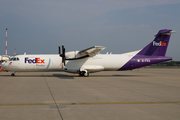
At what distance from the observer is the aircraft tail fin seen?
26219 millimetres

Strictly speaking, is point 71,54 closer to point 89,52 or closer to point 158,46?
point 89,52

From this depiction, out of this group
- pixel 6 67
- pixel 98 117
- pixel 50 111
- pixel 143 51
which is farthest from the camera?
pixel 143 51

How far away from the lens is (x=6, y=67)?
2430cm

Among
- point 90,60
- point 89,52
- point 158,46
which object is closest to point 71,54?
point 89,52

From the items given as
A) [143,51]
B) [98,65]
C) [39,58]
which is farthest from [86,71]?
[143,51]

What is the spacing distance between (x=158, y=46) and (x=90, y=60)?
1030 cm

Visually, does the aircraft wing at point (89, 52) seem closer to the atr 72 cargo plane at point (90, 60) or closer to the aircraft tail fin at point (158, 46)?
the atr 72 cargo plane at point (90, 60)

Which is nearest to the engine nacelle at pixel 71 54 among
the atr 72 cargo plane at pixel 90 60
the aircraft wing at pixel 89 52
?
the atr 72 cargo plane at pixel 90 60

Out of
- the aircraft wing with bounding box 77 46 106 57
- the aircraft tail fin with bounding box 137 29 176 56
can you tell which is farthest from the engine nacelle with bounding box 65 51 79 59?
the aircraft tail fin with bounding box 137 29 176 56

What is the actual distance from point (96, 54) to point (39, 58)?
26.2ft

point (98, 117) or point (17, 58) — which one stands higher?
point (17, 58)

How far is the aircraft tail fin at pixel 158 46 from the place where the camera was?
26219mm

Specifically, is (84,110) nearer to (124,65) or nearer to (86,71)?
(86,71)

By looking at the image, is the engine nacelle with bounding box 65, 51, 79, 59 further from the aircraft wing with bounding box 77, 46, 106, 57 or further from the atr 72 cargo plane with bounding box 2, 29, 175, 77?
the aircraft wing with bounding box 77, 46, 106, 57
